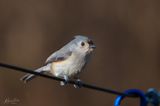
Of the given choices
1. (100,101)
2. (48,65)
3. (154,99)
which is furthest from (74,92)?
(154,99)

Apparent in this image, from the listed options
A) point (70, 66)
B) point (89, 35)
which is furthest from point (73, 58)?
point (89, 35)

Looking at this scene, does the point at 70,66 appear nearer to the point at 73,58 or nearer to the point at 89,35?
the point at 73,58

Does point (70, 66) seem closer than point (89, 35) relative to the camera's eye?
Yes

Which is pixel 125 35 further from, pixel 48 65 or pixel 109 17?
pixel 48 65

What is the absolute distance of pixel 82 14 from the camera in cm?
864

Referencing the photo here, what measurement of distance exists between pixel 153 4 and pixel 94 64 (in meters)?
0.94

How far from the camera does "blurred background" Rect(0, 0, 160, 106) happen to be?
826cm

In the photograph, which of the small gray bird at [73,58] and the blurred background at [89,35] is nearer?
the small gray bird at [73,58]

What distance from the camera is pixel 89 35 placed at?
851cm

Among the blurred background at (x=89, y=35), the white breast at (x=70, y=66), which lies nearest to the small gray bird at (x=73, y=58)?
the white breast at (x=70, y=66)

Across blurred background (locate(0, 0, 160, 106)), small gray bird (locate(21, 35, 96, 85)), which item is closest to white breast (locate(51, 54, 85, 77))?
small gray bird (locate(21, 35, 96, 85))

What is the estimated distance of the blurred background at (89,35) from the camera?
27.1 ft

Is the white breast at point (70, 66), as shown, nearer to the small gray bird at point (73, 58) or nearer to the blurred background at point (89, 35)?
the small gray bird at point (73, 58)

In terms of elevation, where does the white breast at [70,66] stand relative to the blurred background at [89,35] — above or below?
below
